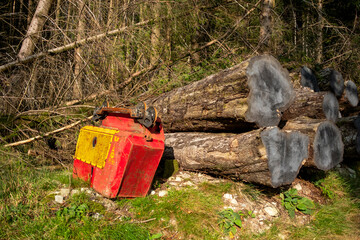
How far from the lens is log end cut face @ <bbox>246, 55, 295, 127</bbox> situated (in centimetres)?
312

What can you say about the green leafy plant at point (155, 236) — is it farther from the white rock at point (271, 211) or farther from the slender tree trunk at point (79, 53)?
the slender tree trunk at point (79, 53)

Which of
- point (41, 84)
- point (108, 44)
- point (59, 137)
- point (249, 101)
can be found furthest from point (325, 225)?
point (41, 84)

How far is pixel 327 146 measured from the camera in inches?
132

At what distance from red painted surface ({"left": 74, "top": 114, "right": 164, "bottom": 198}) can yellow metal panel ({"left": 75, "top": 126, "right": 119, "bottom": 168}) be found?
2.9 inches

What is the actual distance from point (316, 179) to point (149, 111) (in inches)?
106

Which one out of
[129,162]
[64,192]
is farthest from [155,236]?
[64,192]

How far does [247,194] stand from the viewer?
297 cm

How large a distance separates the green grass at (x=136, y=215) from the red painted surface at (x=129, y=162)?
0.55 ft

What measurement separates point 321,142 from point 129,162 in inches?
97.5

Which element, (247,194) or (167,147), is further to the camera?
(167,147)

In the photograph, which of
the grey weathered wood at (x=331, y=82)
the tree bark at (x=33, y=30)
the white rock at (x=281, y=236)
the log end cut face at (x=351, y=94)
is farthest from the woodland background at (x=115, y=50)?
the white rock at (x=281, y=236)

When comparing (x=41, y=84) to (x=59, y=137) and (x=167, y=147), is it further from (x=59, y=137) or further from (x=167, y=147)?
(x=167, y=147)

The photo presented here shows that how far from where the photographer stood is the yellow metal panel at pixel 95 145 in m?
2.69

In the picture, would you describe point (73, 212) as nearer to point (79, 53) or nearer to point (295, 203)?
point (295, 203)
